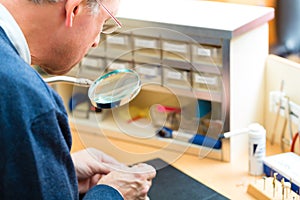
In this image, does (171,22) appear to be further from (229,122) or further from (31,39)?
(31,39)

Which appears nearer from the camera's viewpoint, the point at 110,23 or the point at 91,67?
the point at 110,23

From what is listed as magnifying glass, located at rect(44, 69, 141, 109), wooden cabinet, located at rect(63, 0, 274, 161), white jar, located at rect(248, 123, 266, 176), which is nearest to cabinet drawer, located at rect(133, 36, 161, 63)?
wooden cabinet, located at rect(63, 0, 274, 161)

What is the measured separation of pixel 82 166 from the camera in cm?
150

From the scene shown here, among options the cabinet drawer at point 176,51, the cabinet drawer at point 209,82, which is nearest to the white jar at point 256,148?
the cabinet drawer at point 209,82

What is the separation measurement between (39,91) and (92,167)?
0.61 meters

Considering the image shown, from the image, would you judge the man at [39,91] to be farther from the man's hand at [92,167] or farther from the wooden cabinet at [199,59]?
the wooden cabinet at [199,59]

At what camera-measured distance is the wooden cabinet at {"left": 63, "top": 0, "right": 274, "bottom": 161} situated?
1.65m

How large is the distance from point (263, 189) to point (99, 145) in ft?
1.56

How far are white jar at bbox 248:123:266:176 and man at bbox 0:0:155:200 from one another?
0.56m

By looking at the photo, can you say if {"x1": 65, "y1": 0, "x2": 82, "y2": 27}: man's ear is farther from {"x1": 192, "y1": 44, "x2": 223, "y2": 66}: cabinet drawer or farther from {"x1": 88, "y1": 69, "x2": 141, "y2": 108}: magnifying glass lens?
{"x1": 192, "y1": 44, "x2": 223, "y2": 66}: cabinet drawer

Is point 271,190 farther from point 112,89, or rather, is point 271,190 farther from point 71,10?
point 71,10

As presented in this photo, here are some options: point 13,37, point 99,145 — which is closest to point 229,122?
point 99,145

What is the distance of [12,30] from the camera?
100 centimetres

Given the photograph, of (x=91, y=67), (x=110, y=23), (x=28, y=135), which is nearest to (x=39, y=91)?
(x=28, y=135)
